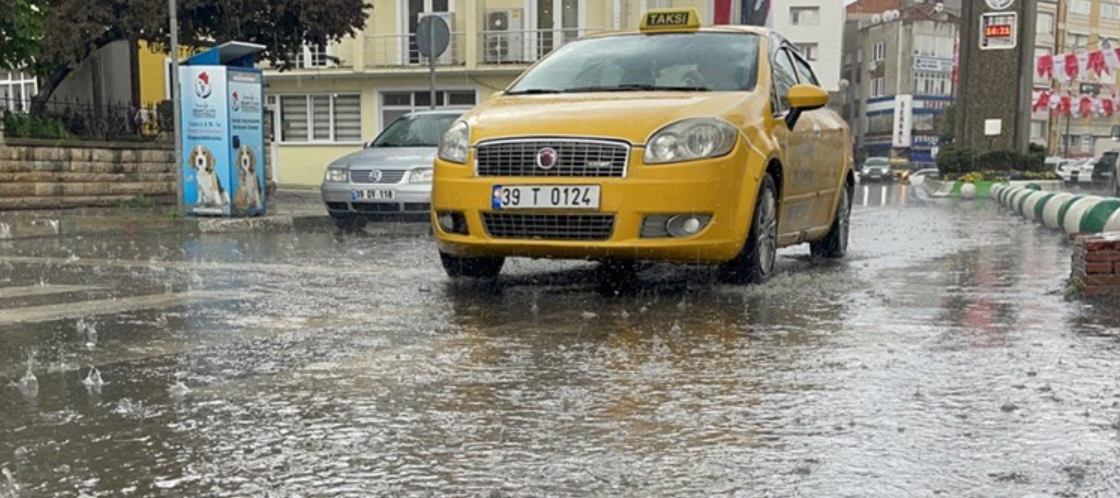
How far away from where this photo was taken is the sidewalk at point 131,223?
1104 cm

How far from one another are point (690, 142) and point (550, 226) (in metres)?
0.87

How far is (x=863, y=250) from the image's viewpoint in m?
9.26

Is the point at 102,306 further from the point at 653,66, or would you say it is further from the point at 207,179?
the point at 207,179

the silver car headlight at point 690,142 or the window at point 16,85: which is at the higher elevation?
the window at point 16,85

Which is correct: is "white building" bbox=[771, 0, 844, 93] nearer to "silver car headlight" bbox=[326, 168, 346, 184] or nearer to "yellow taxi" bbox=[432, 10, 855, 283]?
"silver car headlight" bbox=[326, 168, 346, 184]

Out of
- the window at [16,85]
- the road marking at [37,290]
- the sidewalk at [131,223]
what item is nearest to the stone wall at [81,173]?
the sidewalk at [131,223]

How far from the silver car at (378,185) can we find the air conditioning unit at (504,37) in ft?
76.9

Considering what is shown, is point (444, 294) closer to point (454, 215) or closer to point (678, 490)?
point (454, 215)

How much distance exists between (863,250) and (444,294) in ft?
14.5

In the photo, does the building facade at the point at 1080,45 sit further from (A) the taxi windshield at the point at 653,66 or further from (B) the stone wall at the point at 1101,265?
(B) the stone wall at the point at 1101,265

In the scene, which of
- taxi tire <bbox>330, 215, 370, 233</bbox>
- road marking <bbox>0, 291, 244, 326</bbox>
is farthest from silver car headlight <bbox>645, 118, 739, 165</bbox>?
taxi tire <bbox>330, 215, 370, 233</bbox>

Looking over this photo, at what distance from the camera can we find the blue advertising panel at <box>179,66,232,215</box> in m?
11.9

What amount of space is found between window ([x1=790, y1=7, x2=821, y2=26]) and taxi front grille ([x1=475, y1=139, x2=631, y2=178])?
70.5 meters

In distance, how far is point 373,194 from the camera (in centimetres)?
1202
